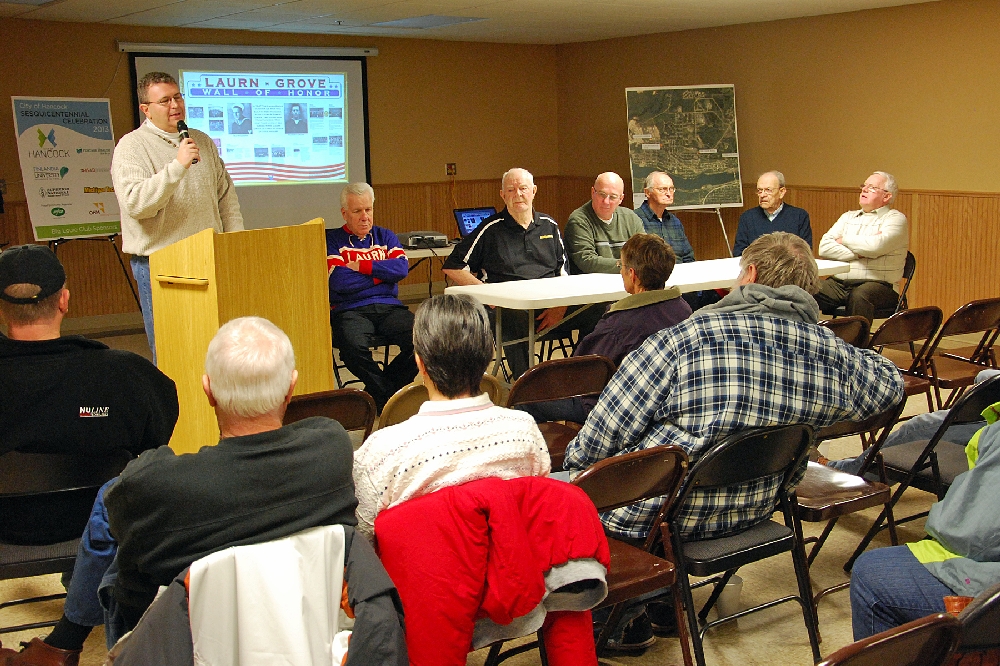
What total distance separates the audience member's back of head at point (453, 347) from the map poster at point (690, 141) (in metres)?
6.90

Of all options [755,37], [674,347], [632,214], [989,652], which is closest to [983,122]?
[755,37]

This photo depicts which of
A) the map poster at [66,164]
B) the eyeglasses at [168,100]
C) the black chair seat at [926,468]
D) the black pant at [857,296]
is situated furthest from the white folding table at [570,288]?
the map poster at [66,164]

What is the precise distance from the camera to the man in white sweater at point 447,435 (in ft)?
6.20

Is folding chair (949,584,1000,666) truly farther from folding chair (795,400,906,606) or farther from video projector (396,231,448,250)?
video projector (396,231,448,250)

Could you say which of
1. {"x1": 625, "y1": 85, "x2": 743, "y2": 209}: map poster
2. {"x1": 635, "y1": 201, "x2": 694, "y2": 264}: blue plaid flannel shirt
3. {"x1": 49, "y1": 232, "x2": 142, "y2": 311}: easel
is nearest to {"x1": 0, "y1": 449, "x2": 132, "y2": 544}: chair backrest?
{"x1": 635, "y1": 201, "x2": 694, "y2": 264}: blue plaid flannel shirt

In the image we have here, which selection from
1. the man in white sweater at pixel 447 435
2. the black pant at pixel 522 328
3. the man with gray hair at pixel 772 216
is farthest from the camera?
the man with gray hair at pixel 772 216

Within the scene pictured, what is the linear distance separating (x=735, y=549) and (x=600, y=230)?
3.63 metres

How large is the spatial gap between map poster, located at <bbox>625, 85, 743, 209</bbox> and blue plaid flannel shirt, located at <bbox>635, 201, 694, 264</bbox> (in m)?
2.29

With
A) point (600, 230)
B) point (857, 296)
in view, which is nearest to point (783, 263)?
point (600, 230)

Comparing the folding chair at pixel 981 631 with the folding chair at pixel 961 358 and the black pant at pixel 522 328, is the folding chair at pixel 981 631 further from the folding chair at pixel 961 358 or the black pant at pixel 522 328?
the black pant at pixel 522 328

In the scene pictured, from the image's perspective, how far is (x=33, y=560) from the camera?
2.38 metres

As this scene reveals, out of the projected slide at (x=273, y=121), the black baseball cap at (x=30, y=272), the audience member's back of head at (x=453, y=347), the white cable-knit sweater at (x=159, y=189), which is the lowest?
the audience member's back of head at (x=453, y=347)

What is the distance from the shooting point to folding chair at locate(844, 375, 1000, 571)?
9.66 feet

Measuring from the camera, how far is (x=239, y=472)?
5.46 feet
